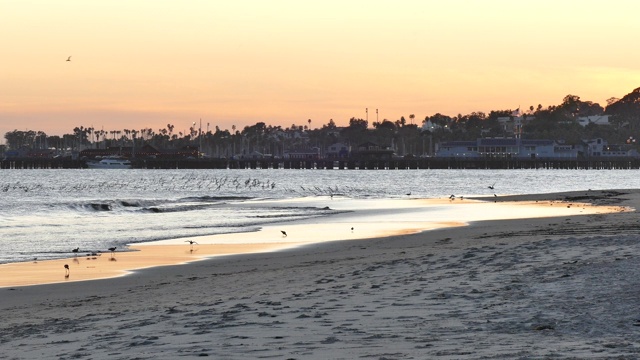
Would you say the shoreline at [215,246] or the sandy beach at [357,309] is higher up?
the sandy beach at [357,309]

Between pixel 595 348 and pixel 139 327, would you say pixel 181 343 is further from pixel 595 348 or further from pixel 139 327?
pixel 595 348

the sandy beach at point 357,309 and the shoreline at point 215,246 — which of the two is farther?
the shoreline at point 215,246

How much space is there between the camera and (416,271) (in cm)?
1625

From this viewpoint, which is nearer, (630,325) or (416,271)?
(630,325)

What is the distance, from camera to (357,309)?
39.1 feet

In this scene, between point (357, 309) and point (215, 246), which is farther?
point (215, 246)

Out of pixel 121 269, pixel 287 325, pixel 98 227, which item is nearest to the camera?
pixel 287 325

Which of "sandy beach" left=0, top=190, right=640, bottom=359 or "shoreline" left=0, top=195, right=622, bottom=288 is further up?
"sandy beach" left=0, top=190, right=640, bottom=359

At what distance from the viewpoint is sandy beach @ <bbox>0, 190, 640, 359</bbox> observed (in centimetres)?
939

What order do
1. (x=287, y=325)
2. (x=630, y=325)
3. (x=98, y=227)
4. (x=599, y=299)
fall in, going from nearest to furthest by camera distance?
(x=630, y=325) → (x=287, y=325) → (x=599, y=299) → (x=98, y=227)

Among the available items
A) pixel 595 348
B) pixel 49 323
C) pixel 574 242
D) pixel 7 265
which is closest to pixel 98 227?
pixel 7 265

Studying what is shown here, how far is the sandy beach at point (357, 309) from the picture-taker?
370 inches

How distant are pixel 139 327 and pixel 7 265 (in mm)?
11284

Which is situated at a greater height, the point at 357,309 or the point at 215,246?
the point at 357,309
